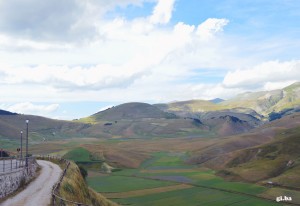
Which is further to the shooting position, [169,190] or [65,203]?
[169,190]

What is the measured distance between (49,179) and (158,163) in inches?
5269

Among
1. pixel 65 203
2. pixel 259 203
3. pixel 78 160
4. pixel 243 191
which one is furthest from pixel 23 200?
pixel 78 160

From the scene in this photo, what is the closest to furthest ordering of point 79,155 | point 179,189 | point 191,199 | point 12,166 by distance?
point 12,166 < point 191,199 < point 179,189 < point 79,155

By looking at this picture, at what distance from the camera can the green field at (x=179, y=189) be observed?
318 ft

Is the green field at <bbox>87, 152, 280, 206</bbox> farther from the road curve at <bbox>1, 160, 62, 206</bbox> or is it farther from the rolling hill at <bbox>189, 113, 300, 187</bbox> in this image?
the road curve at <bbox>1, 160, 62, 206</bbox>

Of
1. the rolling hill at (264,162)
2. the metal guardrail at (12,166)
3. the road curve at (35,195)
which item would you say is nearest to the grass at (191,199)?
the rolling hill at (264,162)

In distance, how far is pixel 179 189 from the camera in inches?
4478

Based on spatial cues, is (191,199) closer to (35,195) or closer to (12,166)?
(12,166)

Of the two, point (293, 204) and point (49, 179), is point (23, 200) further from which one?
point (293, 204)

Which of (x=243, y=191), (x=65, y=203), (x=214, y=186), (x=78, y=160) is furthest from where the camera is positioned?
(x=78, y=160)

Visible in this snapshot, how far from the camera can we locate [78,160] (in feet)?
576

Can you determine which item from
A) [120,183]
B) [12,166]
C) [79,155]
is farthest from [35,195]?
[79,155]

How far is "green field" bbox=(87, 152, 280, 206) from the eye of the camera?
97.1 meters

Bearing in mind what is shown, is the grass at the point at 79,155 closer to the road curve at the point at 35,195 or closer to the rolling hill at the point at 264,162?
the rolling hill at the point at 264,162
